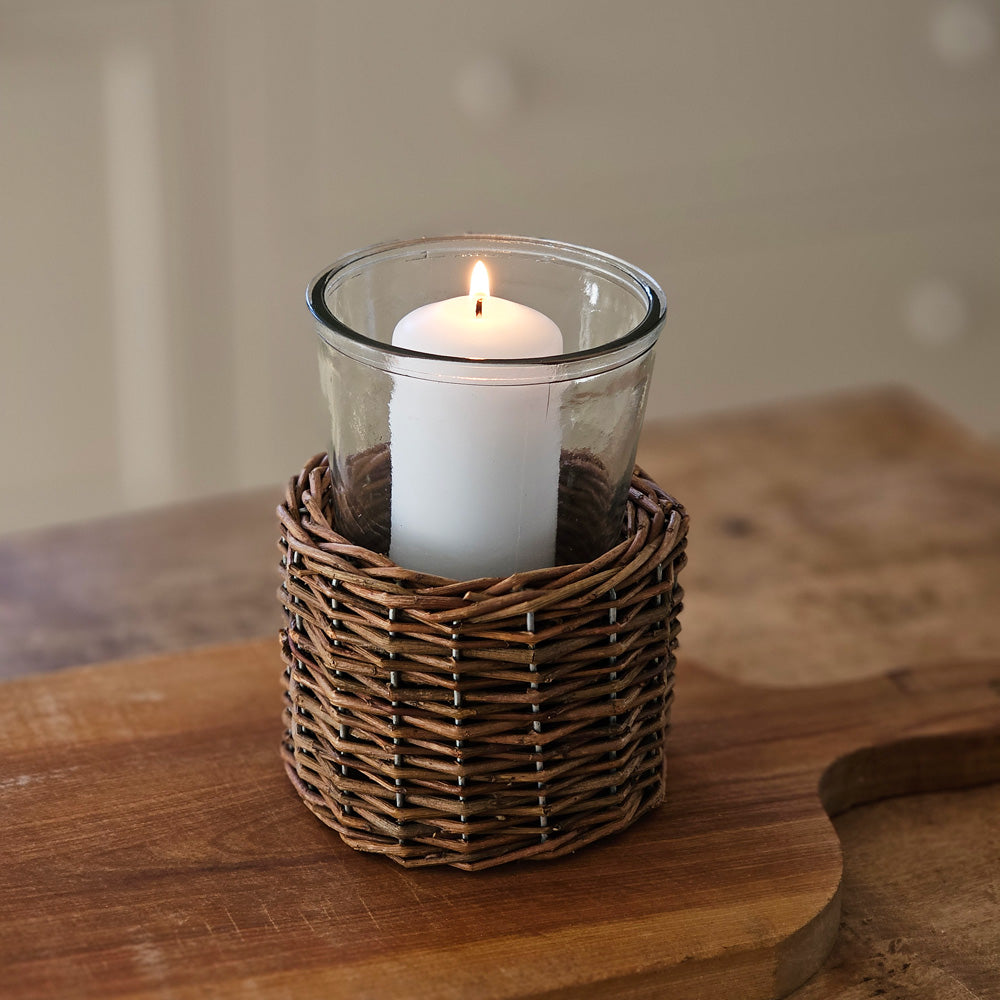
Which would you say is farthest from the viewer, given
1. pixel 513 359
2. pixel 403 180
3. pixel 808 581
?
pixel 403 180

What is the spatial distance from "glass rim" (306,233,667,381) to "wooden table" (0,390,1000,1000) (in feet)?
0.85

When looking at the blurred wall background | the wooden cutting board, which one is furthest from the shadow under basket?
the blurred wall background

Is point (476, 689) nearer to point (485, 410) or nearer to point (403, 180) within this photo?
point (485, 410)

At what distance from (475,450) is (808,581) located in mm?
397

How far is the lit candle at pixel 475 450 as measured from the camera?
464mm

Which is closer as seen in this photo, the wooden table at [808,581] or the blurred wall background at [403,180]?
the wooden table at [808,581]

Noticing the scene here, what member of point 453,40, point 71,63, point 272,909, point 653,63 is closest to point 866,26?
point 653,63

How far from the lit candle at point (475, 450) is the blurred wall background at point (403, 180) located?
1048mm

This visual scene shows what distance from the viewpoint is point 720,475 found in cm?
93

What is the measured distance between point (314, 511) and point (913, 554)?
47 centimetres

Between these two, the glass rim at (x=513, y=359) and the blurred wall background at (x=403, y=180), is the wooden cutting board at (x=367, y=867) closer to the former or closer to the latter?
the glass rim at (x=513, y=359)

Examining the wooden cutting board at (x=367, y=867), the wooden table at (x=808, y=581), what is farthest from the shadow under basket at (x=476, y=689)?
the wooden table at (x=808, y=581)

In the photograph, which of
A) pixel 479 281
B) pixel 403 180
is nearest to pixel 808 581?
pixel 479 281

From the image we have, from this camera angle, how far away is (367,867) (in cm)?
51
